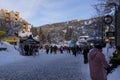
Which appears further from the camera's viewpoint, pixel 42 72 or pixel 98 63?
pixel 42 72

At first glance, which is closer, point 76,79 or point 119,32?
point 76,79

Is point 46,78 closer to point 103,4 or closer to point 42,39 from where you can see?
point 103,4

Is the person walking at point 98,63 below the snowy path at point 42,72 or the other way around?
the other way around

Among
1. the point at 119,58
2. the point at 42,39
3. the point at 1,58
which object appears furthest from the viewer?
the point at 42,39

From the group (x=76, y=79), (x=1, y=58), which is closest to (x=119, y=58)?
(x=76, y=79)

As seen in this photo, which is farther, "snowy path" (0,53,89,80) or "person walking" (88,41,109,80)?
"snowy path" (0,53,89,80)

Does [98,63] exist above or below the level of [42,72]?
above

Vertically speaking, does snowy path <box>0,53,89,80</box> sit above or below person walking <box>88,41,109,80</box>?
below

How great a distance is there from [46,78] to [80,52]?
5860cm

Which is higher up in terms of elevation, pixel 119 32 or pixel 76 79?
pixel 119 32

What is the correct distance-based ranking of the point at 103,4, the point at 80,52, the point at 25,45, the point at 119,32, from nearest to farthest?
the point at 119,32, the point at 103,4, the point at 25,45, the point at 80,52

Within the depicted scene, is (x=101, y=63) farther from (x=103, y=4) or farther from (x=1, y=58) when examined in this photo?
(x=1, y=58)

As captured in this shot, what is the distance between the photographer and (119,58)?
1647 cm

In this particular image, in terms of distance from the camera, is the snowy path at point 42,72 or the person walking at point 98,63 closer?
the person walking at point 98,63
